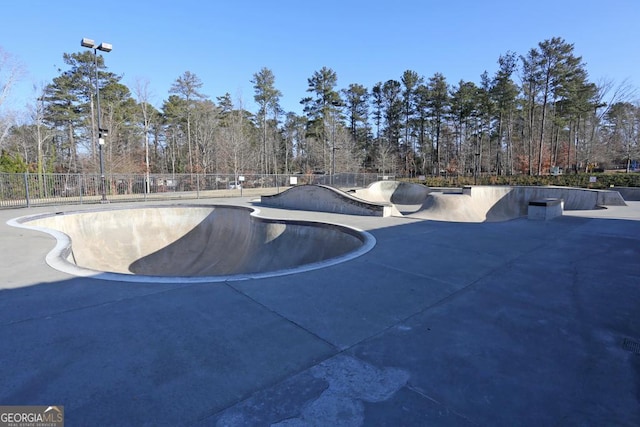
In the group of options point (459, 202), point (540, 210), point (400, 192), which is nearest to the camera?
point (540, 210)

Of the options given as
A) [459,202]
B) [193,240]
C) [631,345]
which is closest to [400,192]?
[459,202]

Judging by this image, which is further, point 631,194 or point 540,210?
point 631,194

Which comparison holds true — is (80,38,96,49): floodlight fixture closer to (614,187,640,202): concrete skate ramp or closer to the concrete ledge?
the concrete ledge

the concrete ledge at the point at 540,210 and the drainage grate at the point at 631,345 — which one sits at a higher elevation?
the concrete ledge at the point at 540,210

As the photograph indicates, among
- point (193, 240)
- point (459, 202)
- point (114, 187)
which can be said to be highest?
point (114, 187)

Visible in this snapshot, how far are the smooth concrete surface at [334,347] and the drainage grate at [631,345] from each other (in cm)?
2

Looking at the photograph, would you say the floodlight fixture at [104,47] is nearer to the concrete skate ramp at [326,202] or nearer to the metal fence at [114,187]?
the metal fence at [114,187]

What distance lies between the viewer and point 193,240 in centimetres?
1345

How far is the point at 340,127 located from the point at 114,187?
34090 millimetres

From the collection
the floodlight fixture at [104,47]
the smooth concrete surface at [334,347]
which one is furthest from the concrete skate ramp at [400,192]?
the smooth concrete surface at [334,347]

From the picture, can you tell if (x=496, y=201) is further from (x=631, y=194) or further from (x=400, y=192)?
(x=631, y=194)

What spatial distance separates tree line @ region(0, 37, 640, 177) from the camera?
35938mm

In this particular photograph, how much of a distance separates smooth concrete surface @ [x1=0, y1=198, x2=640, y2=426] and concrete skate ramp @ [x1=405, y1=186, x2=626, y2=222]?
10.2m

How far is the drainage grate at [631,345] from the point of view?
276 cm
